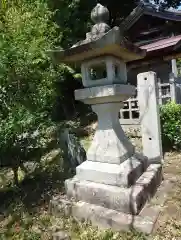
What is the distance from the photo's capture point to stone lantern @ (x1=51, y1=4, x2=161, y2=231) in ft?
8.31

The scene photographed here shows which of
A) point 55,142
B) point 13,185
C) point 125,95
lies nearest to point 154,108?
point 125,95

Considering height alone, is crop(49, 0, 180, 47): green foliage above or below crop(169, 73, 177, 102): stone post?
above

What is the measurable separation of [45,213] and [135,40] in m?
9.18

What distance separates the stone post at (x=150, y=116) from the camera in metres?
4.37

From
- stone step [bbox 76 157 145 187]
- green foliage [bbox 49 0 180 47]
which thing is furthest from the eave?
stone step [bbox 76 157 145 187]

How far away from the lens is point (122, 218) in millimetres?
2467

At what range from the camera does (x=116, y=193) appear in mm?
2594

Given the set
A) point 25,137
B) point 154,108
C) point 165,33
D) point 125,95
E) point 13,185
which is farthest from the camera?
point 165,33

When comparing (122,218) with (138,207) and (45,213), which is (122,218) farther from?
(45,213)

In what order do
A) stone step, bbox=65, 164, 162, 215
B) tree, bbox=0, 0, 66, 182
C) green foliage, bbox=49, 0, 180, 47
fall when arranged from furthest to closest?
green foliage, bbox=49, 0, 180, 47 < tree, bbox=0, 0, 66, 182 < stone step, bbox=65, 164, 162, 215

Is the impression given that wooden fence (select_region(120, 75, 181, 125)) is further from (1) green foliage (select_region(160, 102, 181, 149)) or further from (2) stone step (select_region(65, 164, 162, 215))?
(2) stone step (select_region(65, 164, 162, 215))

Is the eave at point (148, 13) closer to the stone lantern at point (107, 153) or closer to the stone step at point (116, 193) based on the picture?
the stone lantern at point (107, 153)

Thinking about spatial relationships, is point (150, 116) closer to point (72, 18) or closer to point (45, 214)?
point (45, 214)

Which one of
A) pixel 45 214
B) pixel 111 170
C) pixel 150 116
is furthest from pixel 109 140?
pixel 150 116
